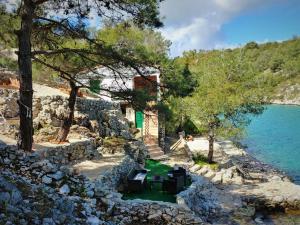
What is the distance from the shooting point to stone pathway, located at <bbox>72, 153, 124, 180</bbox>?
635 inches

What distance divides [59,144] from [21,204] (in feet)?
37.0

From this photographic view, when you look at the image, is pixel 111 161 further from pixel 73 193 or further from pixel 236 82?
pixel 236 82

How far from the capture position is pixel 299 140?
151ft

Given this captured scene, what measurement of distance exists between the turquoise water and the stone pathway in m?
14.0

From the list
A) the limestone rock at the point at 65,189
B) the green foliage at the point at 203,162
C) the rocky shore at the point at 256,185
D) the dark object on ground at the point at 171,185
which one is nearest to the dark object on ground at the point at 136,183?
the dark object on ground at the point at 171,185

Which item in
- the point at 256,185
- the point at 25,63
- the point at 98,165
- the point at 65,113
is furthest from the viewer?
the point at 256,185

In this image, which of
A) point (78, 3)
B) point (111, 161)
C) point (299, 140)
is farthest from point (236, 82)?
point (299, 140)

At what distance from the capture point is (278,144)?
44.1 m

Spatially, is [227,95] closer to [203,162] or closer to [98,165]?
[203,162]

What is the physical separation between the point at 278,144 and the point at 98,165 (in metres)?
31.5

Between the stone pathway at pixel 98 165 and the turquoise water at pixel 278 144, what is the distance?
1398 centimetres

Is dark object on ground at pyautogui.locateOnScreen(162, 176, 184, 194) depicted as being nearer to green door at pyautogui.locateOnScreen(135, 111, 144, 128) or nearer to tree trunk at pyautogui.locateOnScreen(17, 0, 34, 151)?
tree trunk at pyautogui.locateOnScreen(17, 0, 34, 151)

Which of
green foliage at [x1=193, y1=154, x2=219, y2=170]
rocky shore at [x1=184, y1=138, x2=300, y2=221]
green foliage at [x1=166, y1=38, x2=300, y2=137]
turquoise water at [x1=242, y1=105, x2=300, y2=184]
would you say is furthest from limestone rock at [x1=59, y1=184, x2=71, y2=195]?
turquoise water at [x1=242, y1=105, x2=300, y2=184]

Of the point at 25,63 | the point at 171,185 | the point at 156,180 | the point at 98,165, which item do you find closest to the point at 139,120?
the point at 98,165
